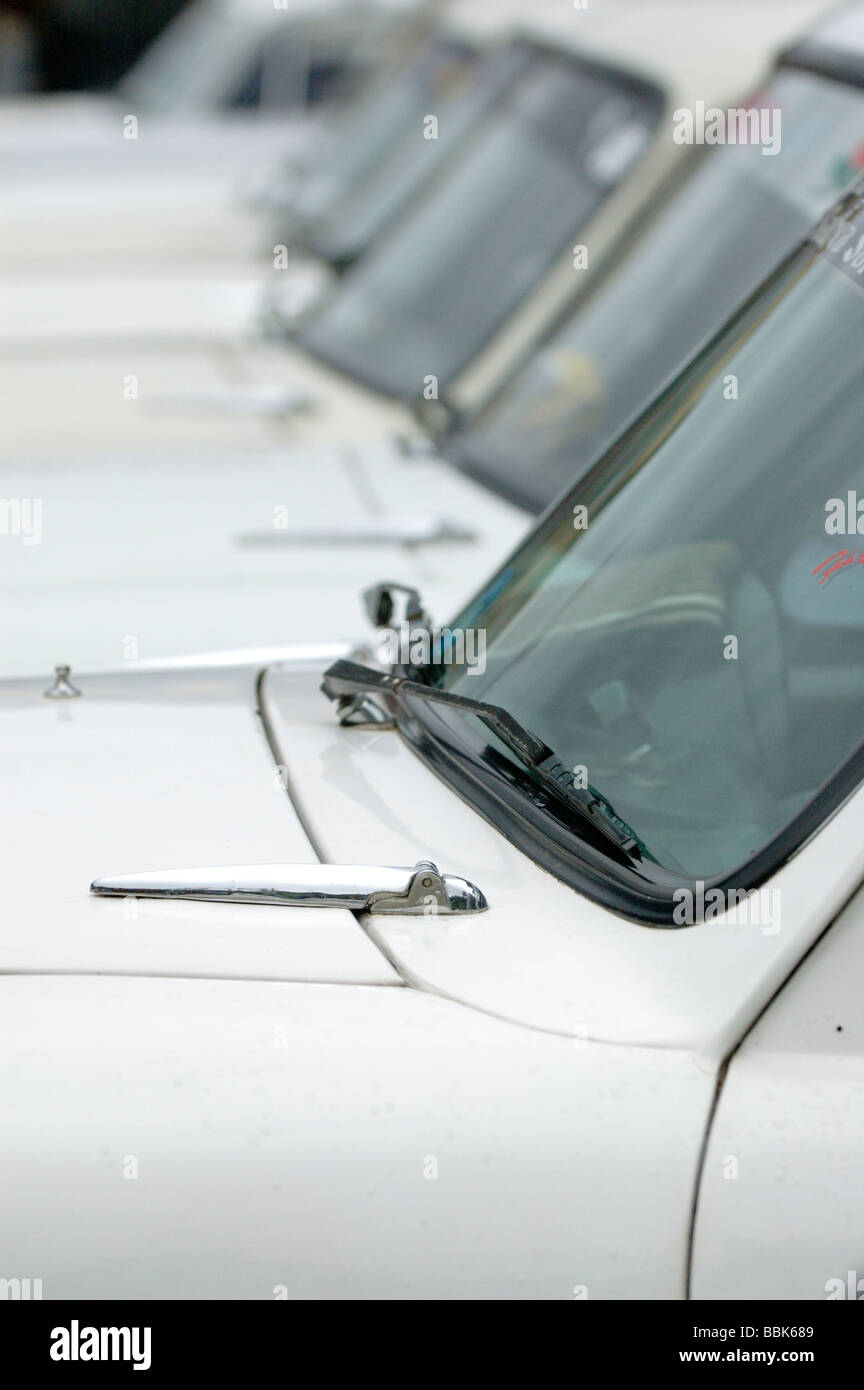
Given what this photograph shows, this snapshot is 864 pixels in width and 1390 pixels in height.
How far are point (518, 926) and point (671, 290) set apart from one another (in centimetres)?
212

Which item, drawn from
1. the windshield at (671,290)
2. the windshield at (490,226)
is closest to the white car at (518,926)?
the windshield at (671,290)

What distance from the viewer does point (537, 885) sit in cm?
164

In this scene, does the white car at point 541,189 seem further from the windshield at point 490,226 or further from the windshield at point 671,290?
the windshield at point 671,290

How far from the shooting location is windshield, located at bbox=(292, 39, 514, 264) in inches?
207

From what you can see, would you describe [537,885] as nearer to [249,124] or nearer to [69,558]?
[69,558]

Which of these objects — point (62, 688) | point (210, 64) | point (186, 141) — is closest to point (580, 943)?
point (62, 688)

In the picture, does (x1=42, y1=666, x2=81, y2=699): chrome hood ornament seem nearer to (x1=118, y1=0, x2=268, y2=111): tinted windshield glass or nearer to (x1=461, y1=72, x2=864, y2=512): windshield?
(x1=461, y1=72, x2=864, y2=512): windshield

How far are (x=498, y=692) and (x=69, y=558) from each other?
4.44 feet

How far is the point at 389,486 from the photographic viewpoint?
141 inches

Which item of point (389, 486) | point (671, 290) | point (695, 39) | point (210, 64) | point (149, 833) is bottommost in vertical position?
point (149, 833)

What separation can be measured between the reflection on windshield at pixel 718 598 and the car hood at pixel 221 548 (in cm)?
73

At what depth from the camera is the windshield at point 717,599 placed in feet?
5.59

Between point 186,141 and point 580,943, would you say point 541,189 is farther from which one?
point 186,141

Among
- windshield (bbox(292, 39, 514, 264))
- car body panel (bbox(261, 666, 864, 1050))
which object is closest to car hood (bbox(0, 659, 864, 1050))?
car body panel (bbox(261, 666, 864, 1050))
